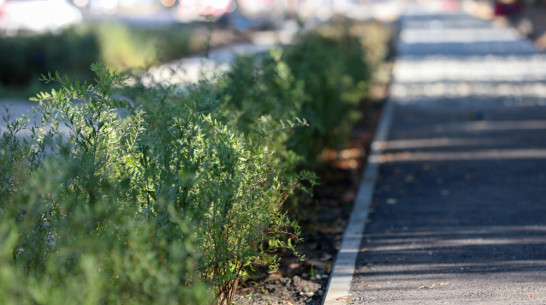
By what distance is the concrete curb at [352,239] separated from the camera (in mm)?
4770

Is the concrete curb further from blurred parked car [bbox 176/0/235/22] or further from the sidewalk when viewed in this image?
blurred parked car [bbox 176/0/235/22]

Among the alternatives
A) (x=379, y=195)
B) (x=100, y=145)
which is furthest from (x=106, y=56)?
(x=100, y=145)

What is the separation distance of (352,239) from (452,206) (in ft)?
4.64

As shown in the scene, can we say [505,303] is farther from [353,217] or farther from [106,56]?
[106,56]

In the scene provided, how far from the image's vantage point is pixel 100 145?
416cm

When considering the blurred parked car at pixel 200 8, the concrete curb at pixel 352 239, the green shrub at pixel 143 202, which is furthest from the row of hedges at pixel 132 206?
the blurred parked car at pixel 200 8

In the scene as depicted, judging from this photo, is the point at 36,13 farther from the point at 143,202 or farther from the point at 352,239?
the point at 143,202

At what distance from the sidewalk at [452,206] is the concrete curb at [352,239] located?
0.04 feet

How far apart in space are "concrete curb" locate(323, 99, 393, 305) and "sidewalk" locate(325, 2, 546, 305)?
1cm

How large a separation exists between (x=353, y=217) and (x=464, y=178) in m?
2.00

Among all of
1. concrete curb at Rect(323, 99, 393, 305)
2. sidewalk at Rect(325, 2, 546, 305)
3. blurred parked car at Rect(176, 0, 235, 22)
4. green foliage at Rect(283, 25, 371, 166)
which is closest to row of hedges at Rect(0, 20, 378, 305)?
concrete curb at Rect(323, 99, 393, 305)

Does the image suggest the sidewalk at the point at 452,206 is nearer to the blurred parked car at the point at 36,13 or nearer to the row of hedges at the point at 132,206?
the row of hedges at the point at 132,206

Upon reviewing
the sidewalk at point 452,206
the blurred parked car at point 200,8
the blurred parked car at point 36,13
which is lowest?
the blurred parked car at point 200,8

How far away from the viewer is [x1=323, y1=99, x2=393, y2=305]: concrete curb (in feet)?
15.6
